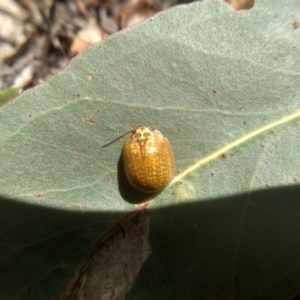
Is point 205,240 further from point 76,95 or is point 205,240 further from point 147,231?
point 76,95

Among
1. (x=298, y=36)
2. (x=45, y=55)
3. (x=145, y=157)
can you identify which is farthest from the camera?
(x=45, y=55)

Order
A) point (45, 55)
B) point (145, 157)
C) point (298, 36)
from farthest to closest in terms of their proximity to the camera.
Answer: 1. point (45, 55)
2. point (145, 157)
3. point (298, 36)

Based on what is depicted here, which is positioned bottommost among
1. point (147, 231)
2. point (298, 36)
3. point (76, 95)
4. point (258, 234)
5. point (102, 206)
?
point (258, 234)

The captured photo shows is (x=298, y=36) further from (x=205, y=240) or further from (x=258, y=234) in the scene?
(x=205, y=240)

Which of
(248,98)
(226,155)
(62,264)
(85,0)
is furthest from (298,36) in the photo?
(85,0)

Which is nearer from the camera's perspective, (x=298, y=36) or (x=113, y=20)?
(x=298, y=36)

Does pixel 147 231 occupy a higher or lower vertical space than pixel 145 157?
lower
